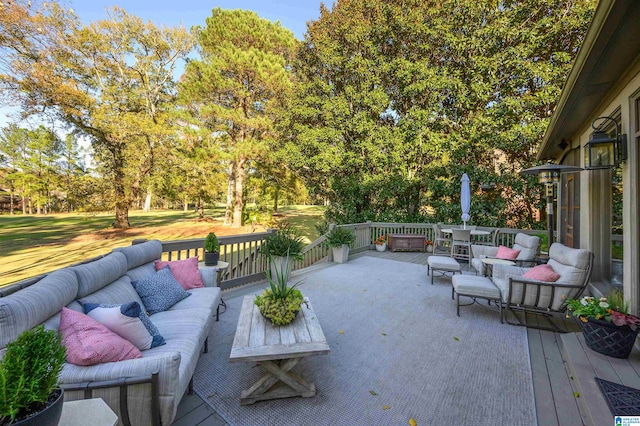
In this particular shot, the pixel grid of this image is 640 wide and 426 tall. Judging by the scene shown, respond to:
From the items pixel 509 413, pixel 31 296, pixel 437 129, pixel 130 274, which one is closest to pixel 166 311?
pixel 130 274

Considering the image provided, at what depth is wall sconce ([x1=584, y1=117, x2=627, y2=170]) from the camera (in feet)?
9.40

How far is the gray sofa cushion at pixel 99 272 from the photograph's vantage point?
218cm

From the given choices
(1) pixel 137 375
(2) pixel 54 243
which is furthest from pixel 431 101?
(2) pixel 54 243

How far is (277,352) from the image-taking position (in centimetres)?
205

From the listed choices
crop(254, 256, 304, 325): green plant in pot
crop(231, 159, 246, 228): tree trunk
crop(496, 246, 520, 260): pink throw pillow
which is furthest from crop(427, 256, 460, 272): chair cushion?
crop(231, 159, 246, 228): tree trunk

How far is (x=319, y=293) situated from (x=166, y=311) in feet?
8.47

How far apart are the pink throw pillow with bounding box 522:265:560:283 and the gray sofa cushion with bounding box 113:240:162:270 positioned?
16.1 ft

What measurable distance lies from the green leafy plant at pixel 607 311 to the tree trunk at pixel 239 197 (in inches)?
606

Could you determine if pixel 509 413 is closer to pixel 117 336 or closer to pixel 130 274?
pixel 117 336

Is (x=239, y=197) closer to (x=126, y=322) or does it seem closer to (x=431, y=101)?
(x=431, y=101)

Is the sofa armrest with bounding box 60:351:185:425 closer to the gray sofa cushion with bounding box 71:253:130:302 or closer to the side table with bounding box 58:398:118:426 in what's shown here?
the side table with bounding box 58:398:118:426

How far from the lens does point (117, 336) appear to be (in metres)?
1.85

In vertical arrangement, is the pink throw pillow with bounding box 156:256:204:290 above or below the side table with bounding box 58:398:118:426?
above

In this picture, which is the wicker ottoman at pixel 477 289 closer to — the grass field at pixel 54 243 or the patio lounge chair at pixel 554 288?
the patio lounge chair at pixel 554 288
